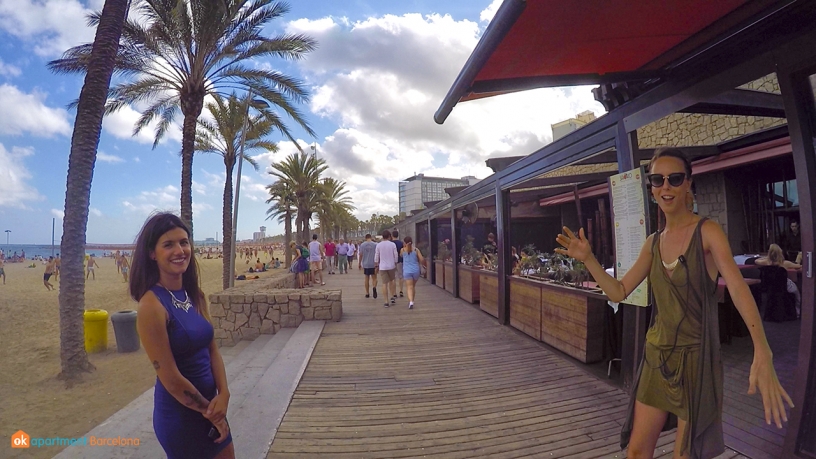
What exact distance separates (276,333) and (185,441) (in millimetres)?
5876

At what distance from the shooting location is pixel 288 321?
290 inches

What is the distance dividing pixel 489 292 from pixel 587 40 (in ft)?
18.3

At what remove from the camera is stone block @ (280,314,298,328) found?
735cm

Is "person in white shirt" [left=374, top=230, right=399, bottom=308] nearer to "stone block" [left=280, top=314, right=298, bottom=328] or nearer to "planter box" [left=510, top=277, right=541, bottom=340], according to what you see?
"stone block" [left=280, top=314, right=298, bottom=328]

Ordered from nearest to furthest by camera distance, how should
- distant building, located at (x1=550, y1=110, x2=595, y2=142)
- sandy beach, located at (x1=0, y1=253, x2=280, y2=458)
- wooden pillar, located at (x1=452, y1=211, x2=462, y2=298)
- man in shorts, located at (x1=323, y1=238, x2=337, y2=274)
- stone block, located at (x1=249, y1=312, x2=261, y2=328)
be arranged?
sandy beach, located at (x1=0, y1=253, x2=280, y2=458)
stone block, located at (x1=249, y1=312, x2=261, y2=328)
wooden pillar, located at (x1=452, y1=211, x2=462, y2=298)
man in shorts, located at (x1=323, y1=238, x2=337, y2=274)
distant building, located at (x1=550, y1=110, x2=595, y2=142)

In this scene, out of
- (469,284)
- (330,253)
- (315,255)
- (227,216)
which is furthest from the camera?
(330,253)

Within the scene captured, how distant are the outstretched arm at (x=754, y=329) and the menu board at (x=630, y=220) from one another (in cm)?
189

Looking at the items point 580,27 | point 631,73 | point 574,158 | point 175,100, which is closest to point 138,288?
point 580,27

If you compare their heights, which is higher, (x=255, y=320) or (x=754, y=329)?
(x=754, y=329)

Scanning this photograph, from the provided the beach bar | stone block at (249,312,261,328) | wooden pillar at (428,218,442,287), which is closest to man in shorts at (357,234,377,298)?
stone block at (249,312,261,328)

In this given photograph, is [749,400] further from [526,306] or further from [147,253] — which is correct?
[147,253]

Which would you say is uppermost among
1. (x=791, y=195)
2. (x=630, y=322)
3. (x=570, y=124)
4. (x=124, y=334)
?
(x=570, y=124)

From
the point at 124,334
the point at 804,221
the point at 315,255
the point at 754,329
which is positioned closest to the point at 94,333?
the point at 124,334

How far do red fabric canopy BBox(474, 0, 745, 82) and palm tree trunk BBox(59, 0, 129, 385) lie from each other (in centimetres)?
695
